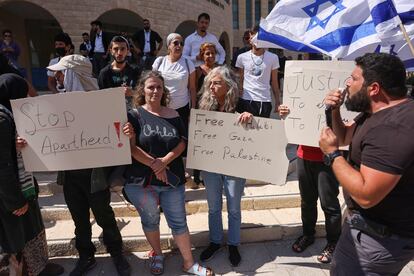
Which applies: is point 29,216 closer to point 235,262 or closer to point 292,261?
point 235,262

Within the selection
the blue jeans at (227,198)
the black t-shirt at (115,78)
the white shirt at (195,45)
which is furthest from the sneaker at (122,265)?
A: the white shirt at (195,45)

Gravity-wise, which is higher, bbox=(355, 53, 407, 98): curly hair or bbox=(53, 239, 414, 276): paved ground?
bbox=(355, 53, 407, 98): curly hair

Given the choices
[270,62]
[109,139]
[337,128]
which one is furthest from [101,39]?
[337,128]

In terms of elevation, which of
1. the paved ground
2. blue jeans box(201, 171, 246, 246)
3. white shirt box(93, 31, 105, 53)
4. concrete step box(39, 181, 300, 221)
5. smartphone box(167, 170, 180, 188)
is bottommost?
the paved ground

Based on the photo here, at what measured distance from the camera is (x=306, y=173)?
3.19m

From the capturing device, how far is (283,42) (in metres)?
3.07

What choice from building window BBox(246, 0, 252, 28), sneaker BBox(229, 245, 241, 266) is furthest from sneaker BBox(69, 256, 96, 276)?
building window BBox(246, 0, 252, 28)

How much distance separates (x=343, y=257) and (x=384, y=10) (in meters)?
1.88

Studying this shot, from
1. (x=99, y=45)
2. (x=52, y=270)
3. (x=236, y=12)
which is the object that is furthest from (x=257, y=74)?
(x=236, y=12)

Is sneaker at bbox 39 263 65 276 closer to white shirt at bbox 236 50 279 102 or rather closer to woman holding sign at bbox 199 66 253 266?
woman holding sign at bbox 199 66 253 266

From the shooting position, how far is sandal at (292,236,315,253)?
11.4ft

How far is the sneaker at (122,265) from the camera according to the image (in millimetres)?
3132

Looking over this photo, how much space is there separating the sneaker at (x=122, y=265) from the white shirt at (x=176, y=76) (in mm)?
1744

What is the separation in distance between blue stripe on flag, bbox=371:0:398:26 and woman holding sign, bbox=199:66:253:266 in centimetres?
120
